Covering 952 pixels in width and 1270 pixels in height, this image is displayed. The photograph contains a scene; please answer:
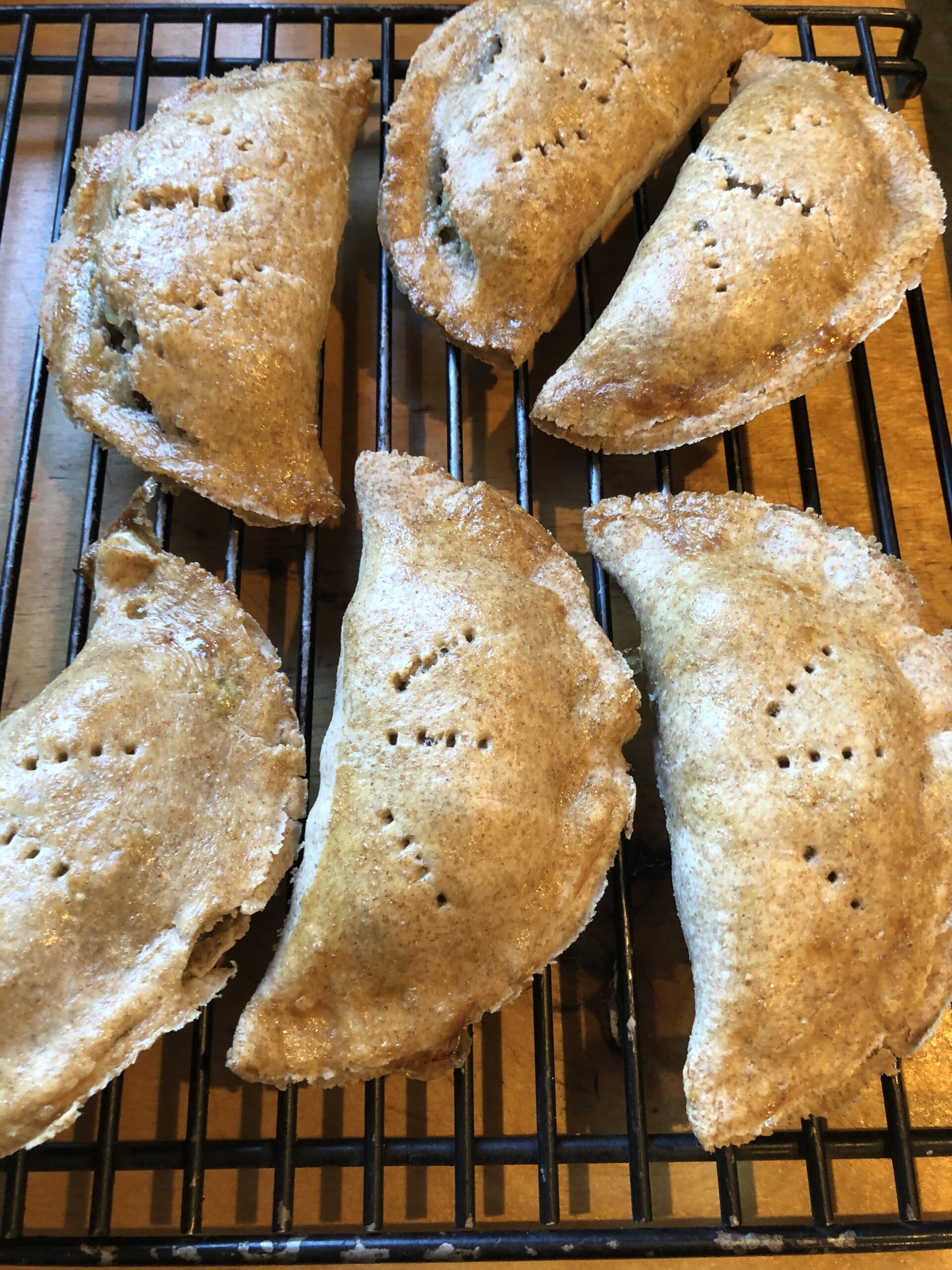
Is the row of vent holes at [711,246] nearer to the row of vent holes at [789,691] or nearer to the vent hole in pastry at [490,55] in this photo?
the vent hole in pastry at [490,55]

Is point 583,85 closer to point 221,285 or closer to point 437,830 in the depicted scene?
point 221,285

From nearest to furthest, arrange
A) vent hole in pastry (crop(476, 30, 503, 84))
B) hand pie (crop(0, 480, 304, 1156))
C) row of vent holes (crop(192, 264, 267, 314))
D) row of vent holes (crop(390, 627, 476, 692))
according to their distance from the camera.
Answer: hand pie (crop(0, 480, 304, 1156)) < row of vent holes (crop(390, 627, 476, 692)) < row of vent holes (crop(192, 264, 267, 314)) < vent hole in pastry (crop(476, 30, 503, 84))

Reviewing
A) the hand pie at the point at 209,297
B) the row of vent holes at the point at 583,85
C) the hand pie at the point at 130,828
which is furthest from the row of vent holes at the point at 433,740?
the row of vent holes at the point at 583,85

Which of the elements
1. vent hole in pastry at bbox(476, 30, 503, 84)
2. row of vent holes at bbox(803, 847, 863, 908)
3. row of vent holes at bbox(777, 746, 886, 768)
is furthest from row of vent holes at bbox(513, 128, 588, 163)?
row of vent holes at bbox(803, 847, 863, 908)

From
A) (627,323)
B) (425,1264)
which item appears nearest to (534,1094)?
(425,1264)

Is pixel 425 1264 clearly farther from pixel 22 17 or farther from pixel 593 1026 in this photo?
pixel 22 17

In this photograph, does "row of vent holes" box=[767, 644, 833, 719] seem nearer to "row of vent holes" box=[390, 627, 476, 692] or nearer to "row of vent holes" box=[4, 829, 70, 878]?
"row of vent holes" box=[390, 627, 476, 692]

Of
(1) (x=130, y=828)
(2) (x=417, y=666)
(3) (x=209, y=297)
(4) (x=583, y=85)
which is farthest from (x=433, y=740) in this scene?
(4) (x=583, y=85)

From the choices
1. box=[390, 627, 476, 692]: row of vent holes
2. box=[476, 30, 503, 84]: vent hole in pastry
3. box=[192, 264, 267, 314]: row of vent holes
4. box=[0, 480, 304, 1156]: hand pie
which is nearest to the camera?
box=[0, 480, 304, 1156]: hand pie
